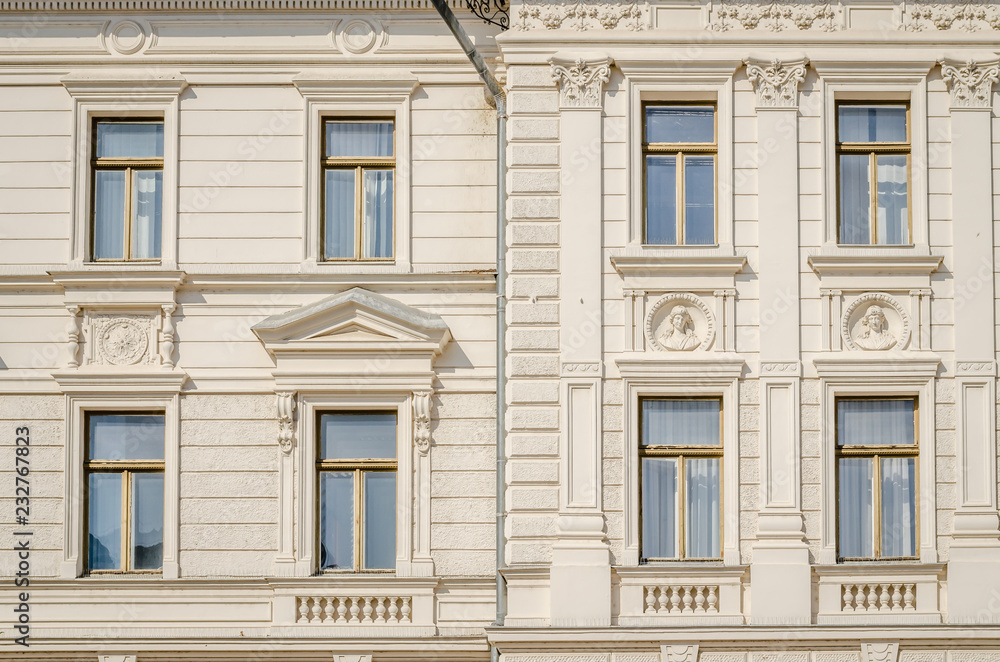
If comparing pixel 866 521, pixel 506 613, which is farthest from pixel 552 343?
pixel 866 521

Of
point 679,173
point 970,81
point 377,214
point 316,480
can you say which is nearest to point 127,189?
point 377,214

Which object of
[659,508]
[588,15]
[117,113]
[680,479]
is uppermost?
[588,15]

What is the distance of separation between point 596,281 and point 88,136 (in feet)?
22.1

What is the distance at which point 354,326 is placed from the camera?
15.1 meters

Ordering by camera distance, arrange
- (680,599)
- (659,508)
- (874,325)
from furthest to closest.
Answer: (659,508)
(874,325)
(680,599)

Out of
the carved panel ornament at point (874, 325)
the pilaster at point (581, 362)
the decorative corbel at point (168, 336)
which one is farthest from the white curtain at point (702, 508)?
the decorative corbel at point (168, 336)

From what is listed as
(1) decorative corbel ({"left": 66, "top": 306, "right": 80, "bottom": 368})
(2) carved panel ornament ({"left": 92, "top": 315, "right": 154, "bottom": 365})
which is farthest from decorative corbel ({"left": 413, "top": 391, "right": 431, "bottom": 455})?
(1) decorative corbel ({"left": 66, "top": 306, "right": 80, "bottom": 368})

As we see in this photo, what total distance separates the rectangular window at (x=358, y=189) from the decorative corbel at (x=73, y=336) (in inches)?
124

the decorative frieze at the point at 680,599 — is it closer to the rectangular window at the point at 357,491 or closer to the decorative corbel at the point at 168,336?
the rectangular window at the point at 357,491

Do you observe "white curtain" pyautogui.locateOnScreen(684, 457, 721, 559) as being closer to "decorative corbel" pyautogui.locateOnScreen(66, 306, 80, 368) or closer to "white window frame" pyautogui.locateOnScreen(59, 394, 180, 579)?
"white window frame" pyautogui.locateOnScreen(59, 394, 180, 579)

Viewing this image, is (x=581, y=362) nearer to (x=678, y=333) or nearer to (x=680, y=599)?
(x=678, y=333)

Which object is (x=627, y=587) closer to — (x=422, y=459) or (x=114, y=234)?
(x=422, y=459)

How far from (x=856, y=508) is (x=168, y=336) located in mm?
8524

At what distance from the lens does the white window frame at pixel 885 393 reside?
555 inches
